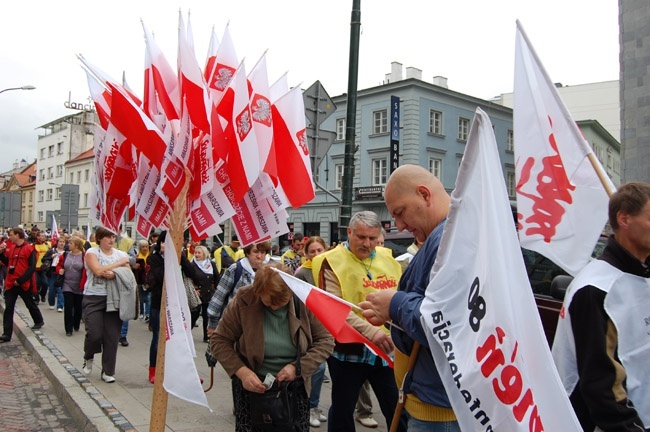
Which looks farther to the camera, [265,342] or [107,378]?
[107,378]

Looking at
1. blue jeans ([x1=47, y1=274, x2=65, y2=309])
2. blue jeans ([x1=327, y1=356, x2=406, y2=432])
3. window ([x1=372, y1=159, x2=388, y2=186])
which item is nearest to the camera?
blue jeans ([x1=327, y1=356, x2=406, y2=432])

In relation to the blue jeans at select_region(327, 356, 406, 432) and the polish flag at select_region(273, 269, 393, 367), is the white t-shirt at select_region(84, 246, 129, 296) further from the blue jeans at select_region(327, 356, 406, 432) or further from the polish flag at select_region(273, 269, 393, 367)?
the polish flag at select_region(273, 269, 393, 367)

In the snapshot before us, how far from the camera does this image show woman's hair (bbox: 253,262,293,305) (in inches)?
148

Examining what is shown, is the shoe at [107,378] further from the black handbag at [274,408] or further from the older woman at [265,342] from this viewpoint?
the black handbag at [274,408]

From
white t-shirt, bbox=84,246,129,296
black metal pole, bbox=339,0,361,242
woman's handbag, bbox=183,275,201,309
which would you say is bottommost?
woman's handbag, bbox=183,275,201,309

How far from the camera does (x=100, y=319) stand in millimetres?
7188

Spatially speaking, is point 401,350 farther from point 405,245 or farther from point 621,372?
point 405,245

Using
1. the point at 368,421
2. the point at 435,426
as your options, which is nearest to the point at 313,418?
the point at 368,421

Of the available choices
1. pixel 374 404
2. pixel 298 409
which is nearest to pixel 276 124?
→ pixel 298 409

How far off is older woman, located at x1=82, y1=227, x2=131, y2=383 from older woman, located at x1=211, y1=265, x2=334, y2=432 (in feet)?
12.0

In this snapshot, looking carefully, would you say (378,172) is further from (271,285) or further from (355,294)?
(271,285)

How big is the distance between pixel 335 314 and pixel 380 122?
33.6 m

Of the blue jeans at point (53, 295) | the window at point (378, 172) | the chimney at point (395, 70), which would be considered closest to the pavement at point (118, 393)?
the blue jeans at point (53, 295)

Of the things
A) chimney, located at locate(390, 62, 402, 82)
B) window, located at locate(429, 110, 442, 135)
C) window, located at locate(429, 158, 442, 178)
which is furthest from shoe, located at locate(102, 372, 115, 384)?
chimney, located at locate(390, 62, 402, 82)
